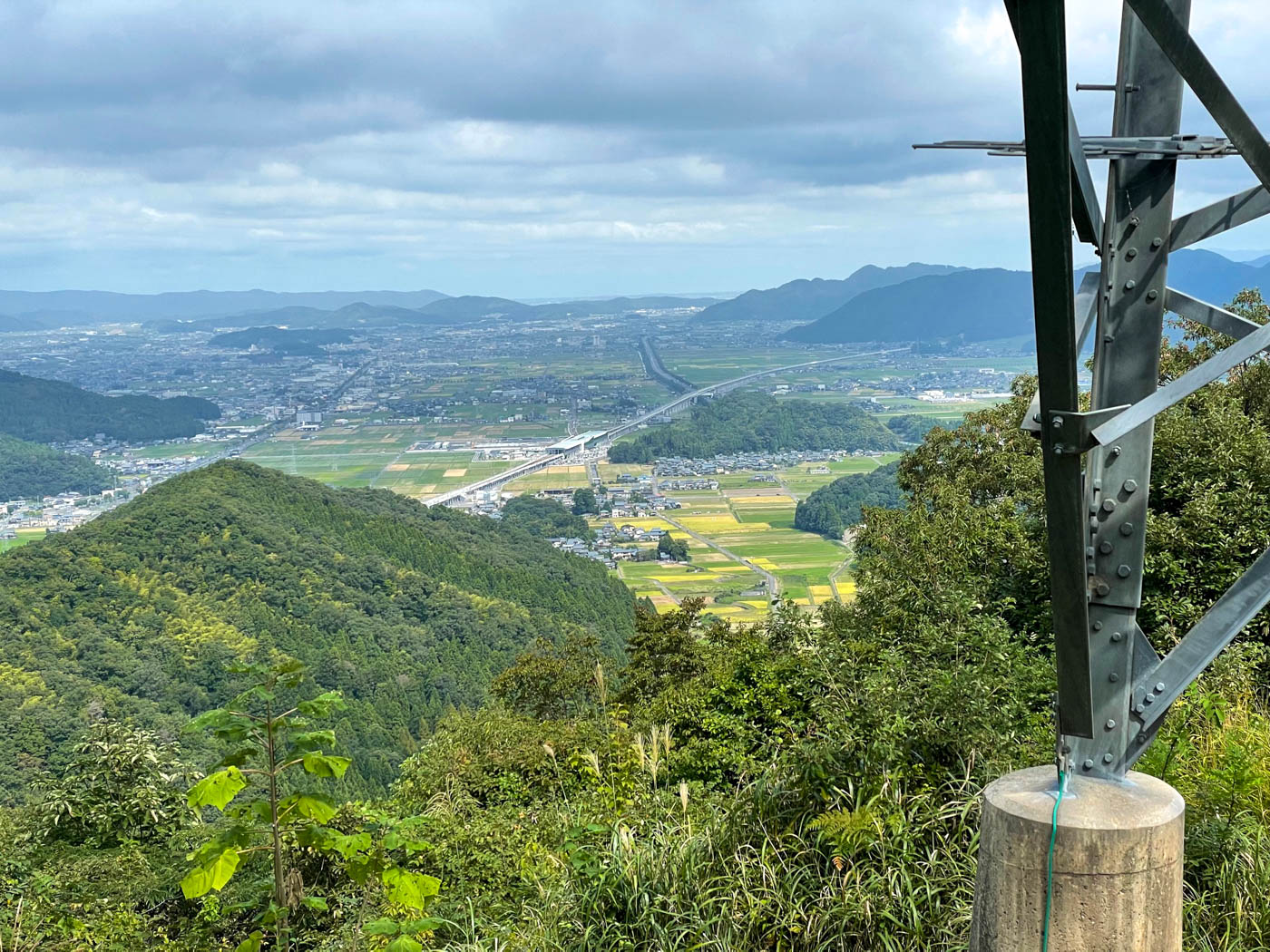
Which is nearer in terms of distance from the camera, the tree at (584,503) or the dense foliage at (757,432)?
the tree at (584,503)

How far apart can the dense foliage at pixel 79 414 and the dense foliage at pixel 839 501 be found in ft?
216

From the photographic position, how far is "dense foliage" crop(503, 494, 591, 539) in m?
60.3

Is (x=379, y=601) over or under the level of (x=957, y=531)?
under

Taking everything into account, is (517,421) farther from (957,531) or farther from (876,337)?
(957,531)

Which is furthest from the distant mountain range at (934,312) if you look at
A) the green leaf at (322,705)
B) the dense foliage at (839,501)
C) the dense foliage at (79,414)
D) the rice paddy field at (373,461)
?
the green leaf at (322,705)

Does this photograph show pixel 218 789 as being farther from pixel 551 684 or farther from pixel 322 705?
pixel 551 684

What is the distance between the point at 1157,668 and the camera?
2.00m

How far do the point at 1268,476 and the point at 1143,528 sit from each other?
4.68 metres

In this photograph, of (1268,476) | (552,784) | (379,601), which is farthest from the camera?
(379,601)

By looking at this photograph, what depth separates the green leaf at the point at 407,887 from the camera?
2670 mm

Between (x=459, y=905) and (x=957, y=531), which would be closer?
(x=459, y=905)

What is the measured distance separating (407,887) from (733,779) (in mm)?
4061

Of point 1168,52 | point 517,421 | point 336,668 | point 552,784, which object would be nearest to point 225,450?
point 517,421

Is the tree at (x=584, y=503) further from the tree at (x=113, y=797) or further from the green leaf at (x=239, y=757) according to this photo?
the green leaf at (x=239, y=757)
